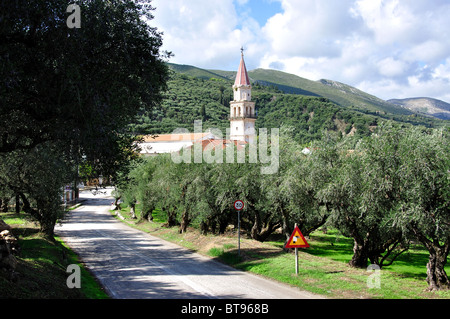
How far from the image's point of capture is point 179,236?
29062mm

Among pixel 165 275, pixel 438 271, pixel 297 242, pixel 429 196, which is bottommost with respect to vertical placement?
pixel 165 275

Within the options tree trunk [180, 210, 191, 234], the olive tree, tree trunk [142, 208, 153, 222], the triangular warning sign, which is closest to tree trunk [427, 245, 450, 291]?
the olive tree

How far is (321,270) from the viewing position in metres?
15.3

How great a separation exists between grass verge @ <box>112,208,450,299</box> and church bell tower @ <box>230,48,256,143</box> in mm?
65363

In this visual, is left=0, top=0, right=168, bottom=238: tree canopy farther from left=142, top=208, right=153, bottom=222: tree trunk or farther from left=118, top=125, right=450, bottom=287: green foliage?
left=142, top=208, right=153, bottom=222: tree trunk

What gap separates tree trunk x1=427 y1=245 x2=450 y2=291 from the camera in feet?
42.7

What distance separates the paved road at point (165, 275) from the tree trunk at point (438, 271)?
4390mm

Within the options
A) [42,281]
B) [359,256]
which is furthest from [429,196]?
[42,281]

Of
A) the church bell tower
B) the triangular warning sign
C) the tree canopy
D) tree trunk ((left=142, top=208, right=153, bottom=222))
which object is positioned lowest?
tree trunk ((left=142, top=208, right=153, bottom=222))

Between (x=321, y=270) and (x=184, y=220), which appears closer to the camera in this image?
(x=321, y=270)

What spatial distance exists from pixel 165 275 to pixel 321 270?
6.19 m

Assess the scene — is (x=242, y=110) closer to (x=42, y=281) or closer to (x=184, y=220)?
(x=184, y=220)

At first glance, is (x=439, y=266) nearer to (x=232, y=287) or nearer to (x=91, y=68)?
(x=232, y=287)
